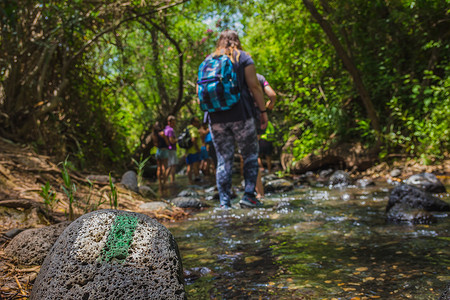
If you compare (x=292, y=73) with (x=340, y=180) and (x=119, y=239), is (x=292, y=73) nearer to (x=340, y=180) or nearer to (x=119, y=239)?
(x=340, y=180)

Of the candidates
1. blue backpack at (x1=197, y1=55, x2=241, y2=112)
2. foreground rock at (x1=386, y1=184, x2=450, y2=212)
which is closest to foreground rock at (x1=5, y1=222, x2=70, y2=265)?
blue backpack at (x1=197, y1=55, x2=241, y2=112)

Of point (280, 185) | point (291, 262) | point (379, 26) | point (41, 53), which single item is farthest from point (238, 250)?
point (379, 26)

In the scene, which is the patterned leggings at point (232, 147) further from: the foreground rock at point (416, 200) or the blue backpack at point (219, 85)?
the foreground rock at point (416, 200)

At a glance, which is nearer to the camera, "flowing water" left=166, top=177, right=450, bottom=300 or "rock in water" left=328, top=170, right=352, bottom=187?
"flowing water" left=166, top=177, right=450, bottom=300

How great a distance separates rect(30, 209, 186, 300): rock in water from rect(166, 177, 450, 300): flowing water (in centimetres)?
41

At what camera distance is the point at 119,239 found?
2039 millimetres

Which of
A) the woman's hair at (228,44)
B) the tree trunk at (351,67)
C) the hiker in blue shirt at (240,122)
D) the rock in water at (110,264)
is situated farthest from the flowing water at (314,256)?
the tree trunk at (351,67)

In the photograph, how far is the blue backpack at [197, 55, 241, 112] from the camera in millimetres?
4621

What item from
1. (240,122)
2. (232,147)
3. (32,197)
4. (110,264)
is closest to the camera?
(110,264)

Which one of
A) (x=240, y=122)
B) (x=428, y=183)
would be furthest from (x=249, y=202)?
(x=428, y=183)

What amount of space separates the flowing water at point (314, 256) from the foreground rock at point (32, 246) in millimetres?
981

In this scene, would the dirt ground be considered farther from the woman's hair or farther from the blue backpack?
the woman's hair

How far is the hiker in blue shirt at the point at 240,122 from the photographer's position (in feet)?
15.8

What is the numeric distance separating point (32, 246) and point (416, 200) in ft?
12.4
